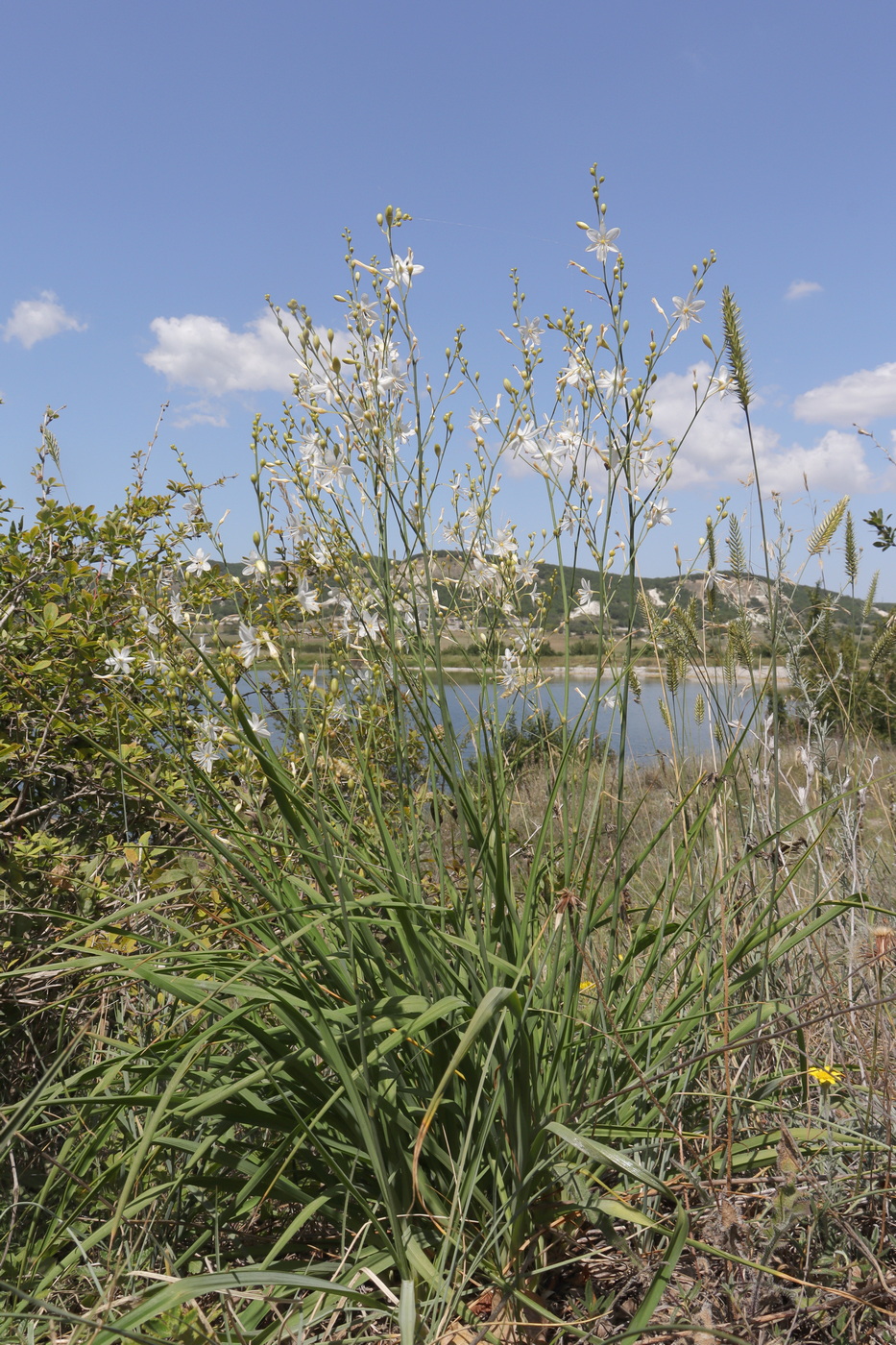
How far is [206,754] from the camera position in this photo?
2260 millimetres

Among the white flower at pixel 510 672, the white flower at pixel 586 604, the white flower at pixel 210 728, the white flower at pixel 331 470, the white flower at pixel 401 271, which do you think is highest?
the white flower at pixel 401 271

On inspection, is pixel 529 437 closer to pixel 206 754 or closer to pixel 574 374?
pixel 574 374

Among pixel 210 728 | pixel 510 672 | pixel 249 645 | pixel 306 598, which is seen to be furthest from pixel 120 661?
pixel 510 672

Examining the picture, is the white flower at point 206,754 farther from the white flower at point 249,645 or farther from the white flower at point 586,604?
the white flower at point 586,604

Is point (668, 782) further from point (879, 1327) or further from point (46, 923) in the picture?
point (46, 923)

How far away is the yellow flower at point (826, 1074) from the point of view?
157 centimetres

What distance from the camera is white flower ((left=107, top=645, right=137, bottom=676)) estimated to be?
6.44 ft

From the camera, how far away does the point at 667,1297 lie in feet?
4.37

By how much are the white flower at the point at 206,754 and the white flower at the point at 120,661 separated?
298mm

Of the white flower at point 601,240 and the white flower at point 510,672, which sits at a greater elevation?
the white flower at point 601,240

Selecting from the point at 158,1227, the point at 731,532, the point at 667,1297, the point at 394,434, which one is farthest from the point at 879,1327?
the point at 394,434

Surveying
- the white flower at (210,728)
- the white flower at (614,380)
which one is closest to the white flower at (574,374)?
the white flower at (614,380)

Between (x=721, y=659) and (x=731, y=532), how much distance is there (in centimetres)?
37

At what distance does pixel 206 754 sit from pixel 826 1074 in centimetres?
165
